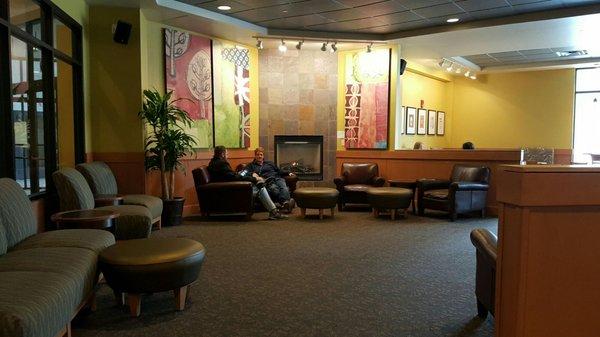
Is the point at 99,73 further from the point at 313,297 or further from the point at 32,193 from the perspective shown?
the point at 313,297

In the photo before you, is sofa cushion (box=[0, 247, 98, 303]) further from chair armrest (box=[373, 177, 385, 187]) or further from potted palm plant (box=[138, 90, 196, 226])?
chair armrest (box=[373, 177, 385, 187])

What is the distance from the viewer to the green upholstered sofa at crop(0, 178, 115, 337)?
1909 millimetres

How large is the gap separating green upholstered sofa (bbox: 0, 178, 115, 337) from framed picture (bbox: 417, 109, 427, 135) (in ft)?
27.8

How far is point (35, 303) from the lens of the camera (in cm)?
197

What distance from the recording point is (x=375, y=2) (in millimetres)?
6102

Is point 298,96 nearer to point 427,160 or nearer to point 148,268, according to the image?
point 427,160

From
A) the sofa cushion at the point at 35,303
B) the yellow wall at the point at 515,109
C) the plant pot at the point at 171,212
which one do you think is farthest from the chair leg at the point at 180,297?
the yellow wall at the point at 515,109

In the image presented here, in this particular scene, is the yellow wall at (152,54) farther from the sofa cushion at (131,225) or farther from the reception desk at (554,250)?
the reception desk at (554,250)

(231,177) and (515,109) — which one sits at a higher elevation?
(515,109)

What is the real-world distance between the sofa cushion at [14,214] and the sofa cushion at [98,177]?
1817mm

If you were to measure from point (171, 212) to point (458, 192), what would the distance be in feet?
13.9

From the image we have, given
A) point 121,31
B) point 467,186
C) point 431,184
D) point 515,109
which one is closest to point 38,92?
point 121,31

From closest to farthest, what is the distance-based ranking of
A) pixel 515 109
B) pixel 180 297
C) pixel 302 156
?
pixel 180 297 < pixel 302 156 < pixel 515 109

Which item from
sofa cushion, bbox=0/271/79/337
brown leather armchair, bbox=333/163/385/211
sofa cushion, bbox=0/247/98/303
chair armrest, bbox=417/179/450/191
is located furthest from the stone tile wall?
sofa cushion, bbox=0/271/79/337
